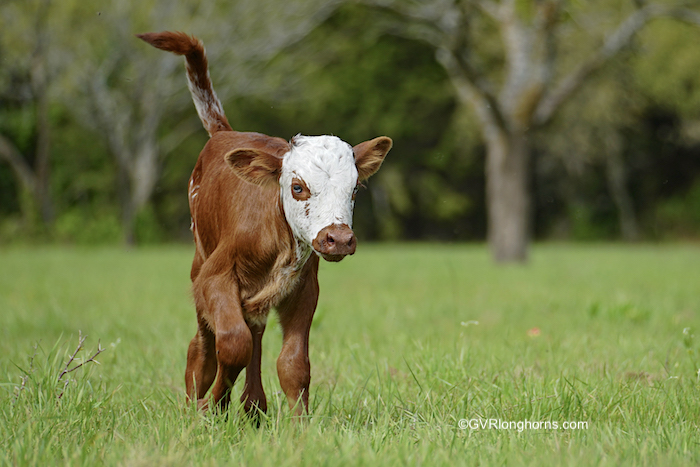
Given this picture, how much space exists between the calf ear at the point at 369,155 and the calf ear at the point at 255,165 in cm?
32

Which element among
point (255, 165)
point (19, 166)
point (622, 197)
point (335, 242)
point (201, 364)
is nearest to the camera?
point (335, 242)

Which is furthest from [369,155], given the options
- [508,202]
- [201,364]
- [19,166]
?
[19,166]

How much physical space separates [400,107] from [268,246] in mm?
28766

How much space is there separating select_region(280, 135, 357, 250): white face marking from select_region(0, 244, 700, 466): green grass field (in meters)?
0.75

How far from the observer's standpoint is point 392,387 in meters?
3.74

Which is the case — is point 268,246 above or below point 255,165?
below

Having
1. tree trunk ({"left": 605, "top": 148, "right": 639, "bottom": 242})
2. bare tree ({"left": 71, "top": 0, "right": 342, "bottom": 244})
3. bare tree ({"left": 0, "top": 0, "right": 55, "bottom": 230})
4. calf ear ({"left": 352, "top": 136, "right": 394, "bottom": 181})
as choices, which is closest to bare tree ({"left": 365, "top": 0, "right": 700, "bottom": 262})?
bare tree ({"left": 71, "top": 0, "right": 342, "bottom": 244})

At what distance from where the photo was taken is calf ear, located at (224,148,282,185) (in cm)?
286

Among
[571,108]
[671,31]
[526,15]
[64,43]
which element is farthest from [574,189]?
[526,15]

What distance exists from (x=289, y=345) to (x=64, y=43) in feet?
77.4

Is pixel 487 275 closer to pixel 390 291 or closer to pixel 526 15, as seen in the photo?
pixel 390 291

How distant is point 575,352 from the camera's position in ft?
15.4

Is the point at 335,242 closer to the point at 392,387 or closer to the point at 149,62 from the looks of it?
A: the point at 392,387

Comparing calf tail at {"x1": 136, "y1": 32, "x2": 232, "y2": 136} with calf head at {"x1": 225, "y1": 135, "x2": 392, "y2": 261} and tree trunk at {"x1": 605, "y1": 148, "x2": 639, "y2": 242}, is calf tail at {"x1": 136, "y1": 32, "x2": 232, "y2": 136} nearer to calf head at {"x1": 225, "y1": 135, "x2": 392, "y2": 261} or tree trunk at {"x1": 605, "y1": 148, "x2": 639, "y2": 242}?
calf head at {"x1": 225, "y1": 135, "x2": 392, "y2": 261}
